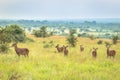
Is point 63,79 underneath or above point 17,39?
above

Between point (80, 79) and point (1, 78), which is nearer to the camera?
point (1, 78)

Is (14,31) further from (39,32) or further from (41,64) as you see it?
(41,64)

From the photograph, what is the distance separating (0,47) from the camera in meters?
22.1

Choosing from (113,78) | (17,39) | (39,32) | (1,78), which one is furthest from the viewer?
(39,32)

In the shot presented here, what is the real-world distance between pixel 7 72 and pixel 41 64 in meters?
3.84

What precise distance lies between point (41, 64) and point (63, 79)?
150 inches

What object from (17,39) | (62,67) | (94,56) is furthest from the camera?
(17,39)

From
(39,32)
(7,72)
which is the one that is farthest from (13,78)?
(39,32)

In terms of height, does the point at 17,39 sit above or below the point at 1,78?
below

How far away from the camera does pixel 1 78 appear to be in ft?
33.4

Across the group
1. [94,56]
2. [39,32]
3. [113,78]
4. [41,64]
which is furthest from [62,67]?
[39,32]

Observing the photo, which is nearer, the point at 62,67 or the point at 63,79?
the point at 63,79

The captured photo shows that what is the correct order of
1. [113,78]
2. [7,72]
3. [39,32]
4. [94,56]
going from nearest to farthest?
[7,72], [113,78], [94,56], [39,32]

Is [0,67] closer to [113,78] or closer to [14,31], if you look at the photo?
[113,78]
